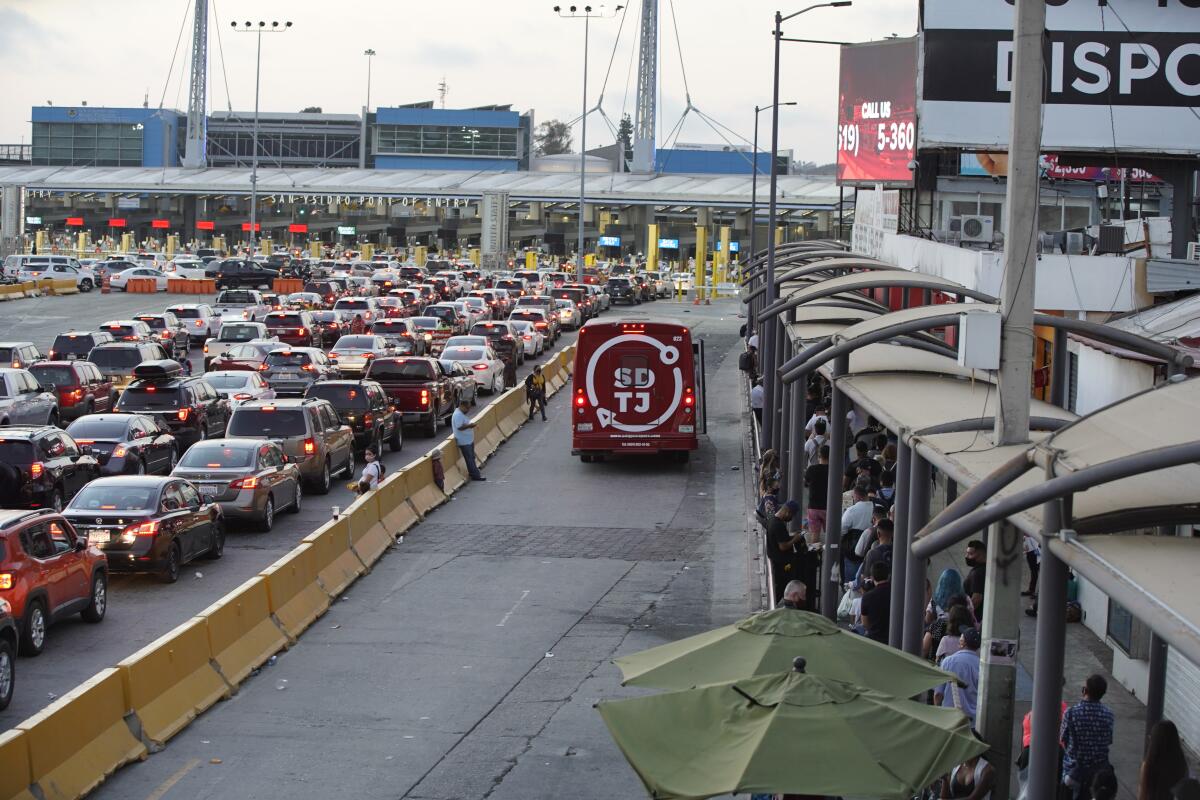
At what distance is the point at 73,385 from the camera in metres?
33.7

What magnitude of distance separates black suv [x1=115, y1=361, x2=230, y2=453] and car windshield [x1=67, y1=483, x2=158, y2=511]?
8964mm

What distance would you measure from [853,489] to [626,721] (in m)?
11.2

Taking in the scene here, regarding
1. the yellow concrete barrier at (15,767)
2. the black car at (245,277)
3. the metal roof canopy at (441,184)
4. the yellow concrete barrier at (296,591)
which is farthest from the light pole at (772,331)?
the metal roof canopy at (441,184)

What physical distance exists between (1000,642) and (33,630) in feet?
34.1

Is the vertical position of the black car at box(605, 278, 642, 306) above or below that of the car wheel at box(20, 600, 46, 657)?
above

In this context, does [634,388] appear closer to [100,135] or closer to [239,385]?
[239,385]

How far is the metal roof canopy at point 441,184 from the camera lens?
106062 millimetres

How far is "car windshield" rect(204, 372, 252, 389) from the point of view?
113 feet

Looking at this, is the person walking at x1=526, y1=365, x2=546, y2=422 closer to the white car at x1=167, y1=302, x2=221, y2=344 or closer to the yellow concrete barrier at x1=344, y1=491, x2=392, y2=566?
the yellow concrete barrier at x1=344, y1=491, x2=392, y2=566

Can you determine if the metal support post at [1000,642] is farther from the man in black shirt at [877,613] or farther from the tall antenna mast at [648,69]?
the tall antenna mast at [648,69]

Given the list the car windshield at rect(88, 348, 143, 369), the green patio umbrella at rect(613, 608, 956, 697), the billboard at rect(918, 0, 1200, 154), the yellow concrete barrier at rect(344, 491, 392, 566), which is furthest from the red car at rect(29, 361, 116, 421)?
the green patio umbrella at rect(613, 608, 956, 697)

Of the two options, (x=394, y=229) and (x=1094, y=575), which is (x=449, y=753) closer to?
(x=1094, y=575)

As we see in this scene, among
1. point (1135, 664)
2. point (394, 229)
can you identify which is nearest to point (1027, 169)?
point (1135, 664)

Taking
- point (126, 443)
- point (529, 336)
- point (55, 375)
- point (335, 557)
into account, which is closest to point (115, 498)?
point (335, 557)
